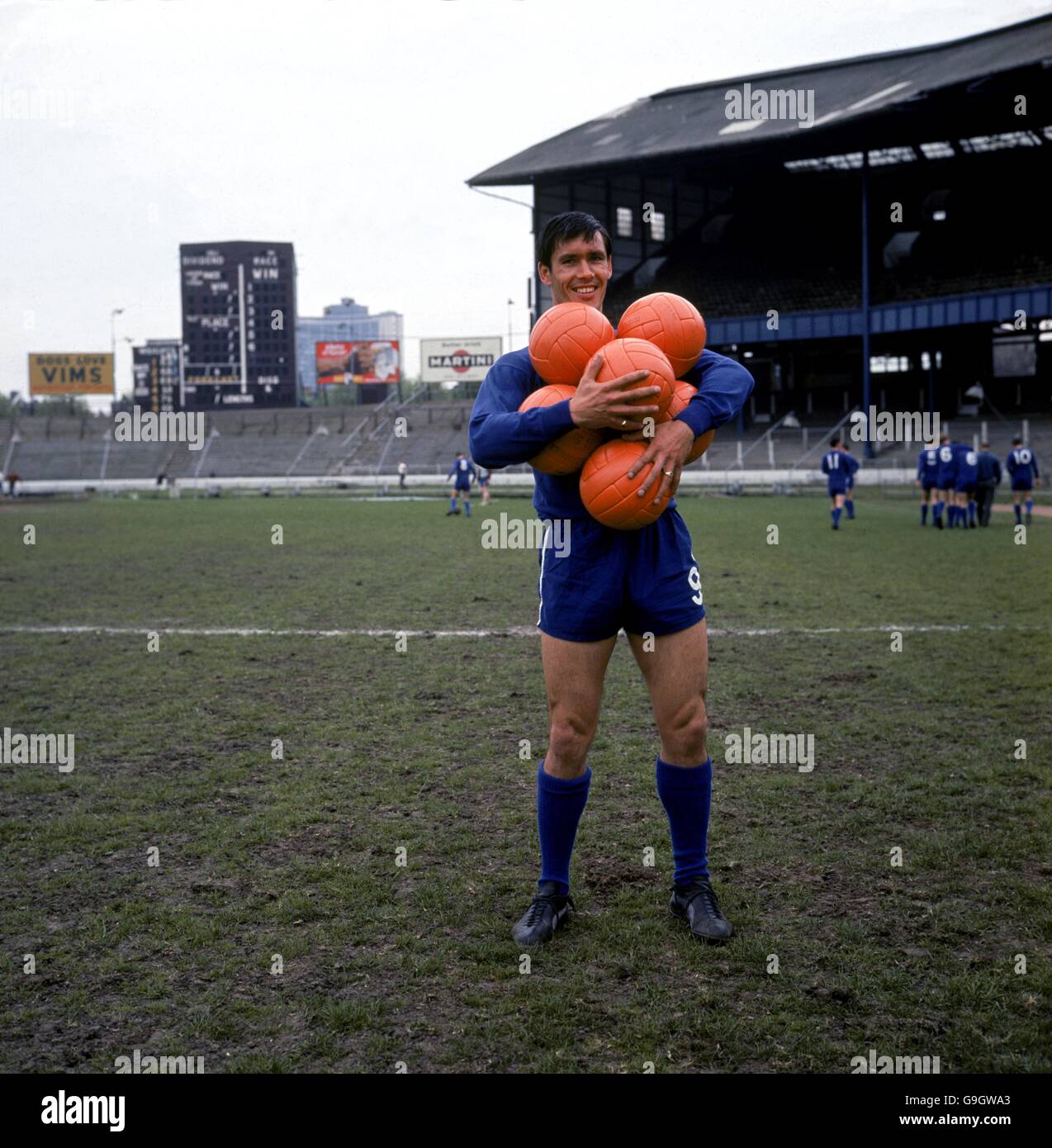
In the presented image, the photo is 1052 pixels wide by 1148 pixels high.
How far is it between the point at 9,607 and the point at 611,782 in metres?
9.24

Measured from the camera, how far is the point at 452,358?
62.6 m

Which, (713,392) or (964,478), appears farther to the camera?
(964,478)

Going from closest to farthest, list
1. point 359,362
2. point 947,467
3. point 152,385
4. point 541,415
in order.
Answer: point 541,415 → point 947,467 → point 359,362 → point 152,385

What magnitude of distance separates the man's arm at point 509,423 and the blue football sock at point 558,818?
3.78 ft

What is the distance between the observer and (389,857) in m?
4.48

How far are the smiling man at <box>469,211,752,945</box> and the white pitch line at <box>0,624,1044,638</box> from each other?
19.7 feet

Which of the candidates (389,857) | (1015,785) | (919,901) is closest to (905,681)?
(1015,785)

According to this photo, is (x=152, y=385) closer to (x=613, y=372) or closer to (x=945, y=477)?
(x=945, y=477)

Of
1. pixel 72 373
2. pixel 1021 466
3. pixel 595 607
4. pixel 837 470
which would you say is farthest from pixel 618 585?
pixel 72 373

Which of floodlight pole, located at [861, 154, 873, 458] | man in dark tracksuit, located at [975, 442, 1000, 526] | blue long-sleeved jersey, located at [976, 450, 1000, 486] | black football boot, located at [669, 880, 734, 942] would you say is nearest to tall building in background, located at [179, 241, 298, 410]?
floodlight pole, located at [861, 154, 873, 458]

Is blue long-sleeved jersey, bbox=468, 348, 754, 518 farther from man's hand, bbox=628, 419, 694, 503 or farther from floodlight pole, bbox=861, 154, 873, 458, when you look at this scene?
floodlight pole, bbox=861, 154, 873, 458

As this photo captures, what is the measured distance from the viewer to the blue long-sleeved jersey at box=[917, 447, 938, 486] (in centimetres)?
2170

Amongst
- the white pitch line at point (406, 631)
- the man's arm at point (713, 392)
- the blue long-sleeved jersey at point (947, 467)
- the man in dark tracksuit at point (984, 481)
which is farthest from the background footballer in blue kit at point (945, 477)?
the man's arm at point (713, 392)

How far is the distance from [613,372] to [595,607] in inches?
30.7
